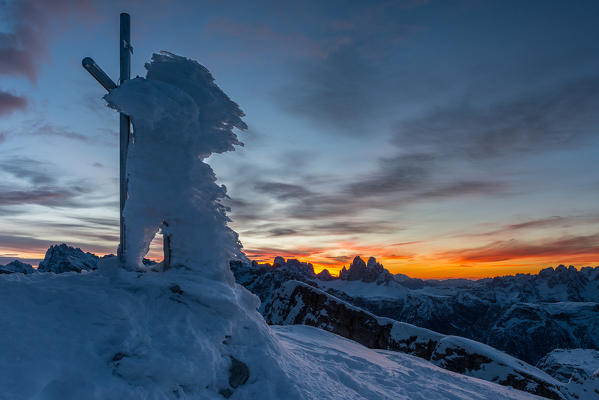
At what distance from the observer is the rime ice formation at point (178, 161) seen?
7.15 meters

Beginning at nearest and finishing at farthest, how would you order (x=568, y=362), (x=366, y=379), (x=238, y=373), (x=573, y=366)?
1. (x=238, y=373)
2. (x=366, y=379)
3. (x=573, y=366)
4. (x=568, y=362)

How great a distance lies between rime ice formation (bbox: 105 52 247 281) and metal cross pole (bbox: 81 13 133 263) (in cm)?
20

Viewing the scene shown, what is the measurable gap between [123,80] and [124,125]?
3.63 feet

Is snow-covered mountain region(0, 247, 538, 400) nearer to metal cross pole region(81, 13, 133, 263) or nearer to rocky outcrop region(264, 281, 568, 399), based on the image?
metal cross pole region(81, 13, 133, 263)

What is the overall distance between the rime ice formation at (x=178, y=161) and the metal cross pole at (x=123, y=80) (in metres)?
0.20

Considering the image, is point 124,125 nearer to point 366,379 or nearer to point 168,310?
point 168,310

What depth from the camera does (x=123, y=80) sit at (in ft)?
25.1

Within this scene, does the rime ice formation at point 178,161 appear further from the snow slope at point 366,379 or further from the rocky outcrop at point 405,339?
the rocky outcrop at point 405,339

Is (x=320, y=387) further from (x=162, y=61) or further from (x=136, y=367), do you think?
(x=162, y=61)

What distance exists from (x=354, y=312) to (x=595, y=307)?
226m

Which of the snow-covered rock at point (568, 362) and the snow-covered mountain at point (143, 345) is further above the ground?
the snow-covered mountain at point (143, 345)

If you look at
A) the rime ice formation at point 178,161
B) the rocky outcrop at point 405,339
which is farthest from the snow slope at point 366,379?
the rocky outcrop at point 405,339

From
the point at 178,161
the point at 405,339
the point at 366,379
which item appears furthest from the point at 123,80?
the point at 405,339

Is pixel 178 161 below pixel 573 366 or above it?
above
